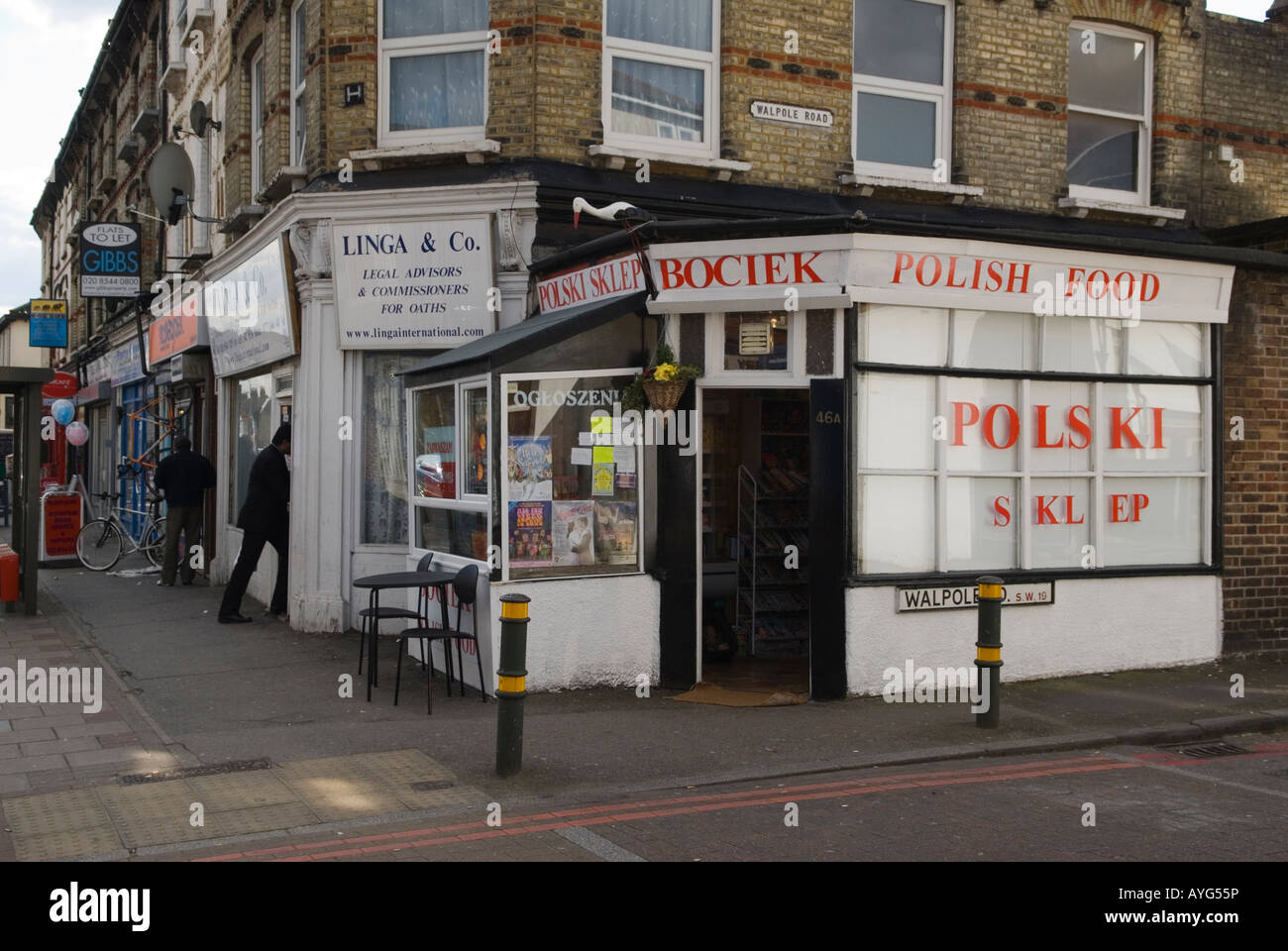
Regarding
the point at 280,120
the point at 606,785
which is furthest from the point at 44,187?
the point at 606,785

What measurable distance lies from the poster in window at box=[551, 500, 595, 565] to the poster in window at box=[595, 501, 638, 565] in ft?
0.18

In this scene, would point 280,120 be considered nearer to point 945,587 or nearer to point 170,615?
point 170,615

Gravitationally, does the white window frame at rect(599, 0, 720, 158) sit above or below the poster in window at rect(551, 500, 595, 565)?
above

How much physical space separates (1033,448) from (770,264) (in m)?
2.88

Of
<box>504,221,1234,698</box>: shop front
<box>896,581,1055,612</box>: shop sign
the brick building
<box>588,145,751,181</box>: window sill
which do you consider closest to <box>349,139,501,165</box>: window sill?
the brick building

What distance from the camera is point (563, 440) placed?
9797 millimetres

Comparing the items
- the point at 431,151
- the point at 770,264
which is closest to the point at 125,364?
the point at 431,151

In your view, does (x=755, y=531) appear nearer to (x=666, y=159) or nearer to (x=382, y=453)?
(x=666, y=159)

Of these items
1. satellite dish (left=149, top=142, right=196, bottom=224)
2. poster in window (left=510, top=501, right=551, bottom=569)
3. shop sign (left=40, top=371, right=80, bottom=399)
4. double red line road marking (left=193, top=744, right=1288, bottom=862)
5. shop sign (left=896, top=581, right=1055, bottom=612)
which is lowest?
double red line road marking (left=193, top=744, right=1288, bottom=862)

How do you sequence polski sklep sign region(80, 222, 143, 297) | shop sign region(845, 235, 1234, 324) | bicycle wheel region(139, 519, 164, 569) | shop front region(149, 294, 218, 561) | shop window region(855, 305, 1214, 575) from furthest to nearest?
polski sklep sign region(80, 222, 143, 297)
bicycle wheel region(139, 519, 164, 569)
shop front region(149, 294, 218, 561)
shop window region(855, 305, 1214, 575)
shop sign region(845, 235, 1234, 324)

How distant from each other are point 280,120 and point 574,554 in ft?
22.2

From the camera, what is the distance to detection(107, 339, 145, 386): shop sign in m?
Result: 23.9

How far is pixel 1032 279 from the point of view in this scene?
1037 centimetres

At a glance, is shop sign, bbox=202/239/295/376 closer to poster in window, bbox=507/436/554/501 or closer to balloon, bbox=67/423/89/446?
poster in window, bbox=507/436/554/501
